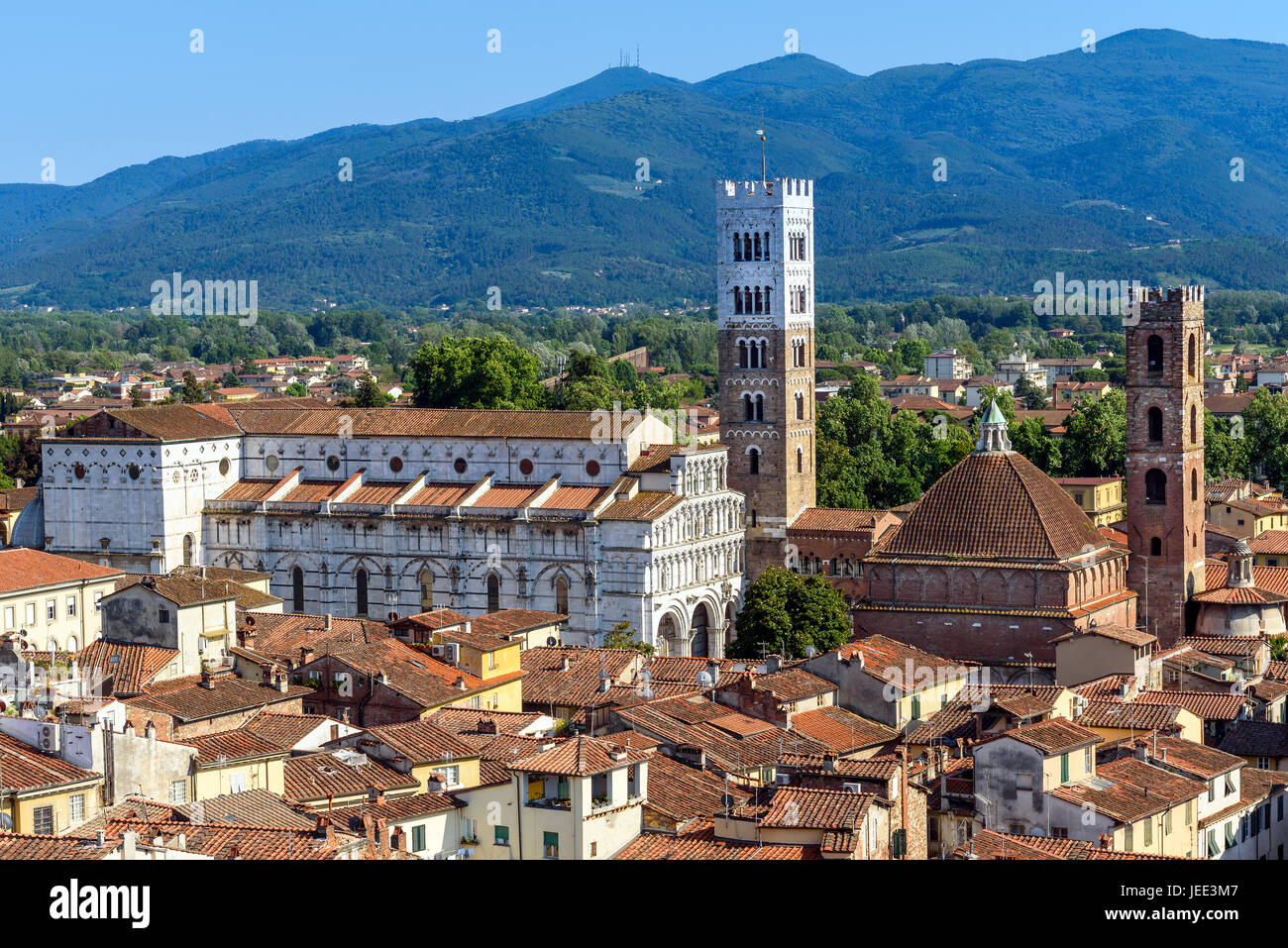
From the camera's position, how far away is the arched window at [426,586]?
219 feet

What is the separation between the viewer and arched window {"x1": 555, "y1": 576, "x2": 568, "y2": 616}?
64188mm

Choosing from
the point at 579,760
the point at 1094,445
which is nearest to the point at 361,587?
the point at 579,760

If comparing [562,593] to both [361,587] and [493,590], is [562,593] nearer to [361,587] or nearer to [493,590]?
[493,590]

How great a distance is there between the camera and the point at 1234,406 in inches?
4525

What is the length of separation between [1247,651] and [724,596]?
67.7 feet

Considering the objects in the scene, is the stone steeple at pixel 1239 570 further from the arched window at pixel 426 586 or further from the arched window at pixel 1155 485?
the arched window at pixel 426 586

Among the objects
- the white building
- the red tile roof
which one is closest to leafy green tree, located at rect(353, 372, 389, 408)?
the white building

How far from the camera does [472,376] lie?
93.1 metres

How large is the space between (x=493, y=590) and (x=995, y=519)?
1737cm

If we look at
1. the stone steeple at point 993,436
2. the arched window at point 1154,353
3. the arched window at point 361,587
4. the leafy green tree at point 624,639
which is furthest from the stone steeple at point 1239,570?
the arched window at point 361,587

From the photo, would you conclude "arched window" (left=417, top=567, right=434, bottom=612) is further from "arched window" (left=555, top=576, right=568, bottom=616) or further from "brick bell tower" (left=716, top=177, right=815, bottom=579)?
"brick bell tower" (left=716, top=177, right=815, bottom=579)

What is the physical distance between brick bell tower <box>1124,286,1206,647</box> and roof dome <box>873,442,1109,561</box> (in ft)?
8.06
